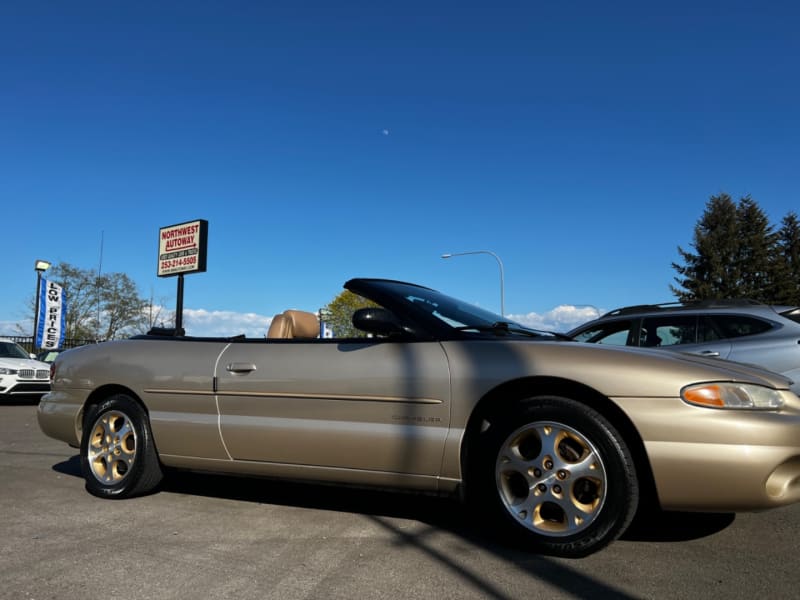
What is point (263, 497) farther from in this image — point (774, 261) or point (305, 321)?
point (774, 261)

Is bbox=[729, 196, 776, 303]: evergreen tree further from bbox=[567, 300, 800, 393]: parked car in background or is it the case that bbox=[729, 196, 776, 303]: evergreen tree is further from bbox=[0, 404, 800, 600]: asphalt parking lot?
bbox=[0, 404, 800, 600]: asphalt parking lot

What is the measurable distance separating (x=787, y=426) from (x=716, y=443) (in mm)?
322

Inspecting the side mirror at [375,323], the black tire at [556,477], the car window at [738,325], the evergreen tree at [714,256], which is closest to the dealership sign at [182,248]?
the car window at [738,325]

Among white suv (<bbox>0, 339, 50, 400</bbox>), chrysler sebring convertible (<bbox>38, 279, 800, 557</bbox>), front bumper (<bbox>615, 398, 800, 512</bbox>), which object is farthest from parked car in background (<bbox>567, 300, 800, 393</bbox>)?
white suv (<bbox>0, 339, 50, 400</bbox>)

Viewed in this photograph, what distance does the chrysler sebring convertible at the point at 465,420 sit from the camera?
8.59ft

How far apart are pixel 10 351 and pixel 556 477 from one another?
1394 cm

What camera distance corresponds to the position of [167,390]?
13.0 ft

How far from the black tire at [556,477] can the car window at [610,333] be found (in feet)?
11.9

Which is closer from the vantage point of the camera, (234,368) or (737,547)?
(737,547)

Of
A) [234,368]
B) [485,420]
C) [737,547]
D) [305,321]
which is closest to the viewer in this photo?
[737,547]

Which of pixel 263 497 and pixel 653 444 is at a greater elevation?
pixel 653 444

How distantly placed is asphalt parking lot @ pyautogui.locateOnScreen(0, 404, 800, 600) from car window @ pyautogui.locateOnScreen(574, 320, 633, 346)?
2721 mm

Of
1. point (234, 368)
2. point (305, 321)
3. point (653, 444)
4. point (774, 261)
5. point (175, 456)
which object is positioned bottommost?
point (175, 456)

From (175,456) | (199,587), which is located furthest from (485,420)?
(175,456)
